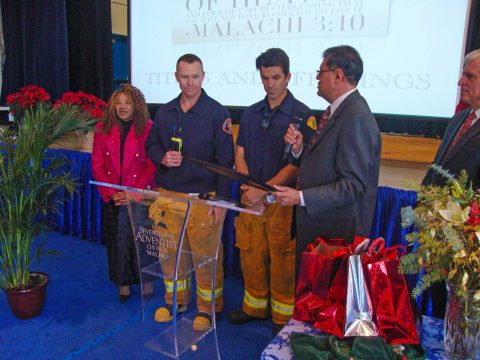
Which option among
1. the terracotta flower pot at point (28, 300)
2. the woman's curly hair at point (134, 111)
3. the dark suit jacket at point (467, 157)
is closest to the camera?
the dark suit jacket at point (467, 157)

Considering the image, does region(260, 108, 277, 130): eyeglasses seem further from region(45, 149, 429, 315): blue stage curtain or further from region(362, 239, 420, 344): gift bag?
region(362, 239, 420, 344): gift bag

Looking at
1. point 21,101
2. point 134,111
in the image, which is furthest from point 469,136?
point 21,101

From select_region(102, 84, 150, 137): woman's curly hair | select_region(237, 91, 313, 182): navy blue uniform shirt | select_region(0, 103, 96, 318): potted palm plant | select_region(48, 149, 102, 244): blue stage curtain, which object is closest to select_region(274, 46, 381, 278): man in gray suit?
select_region(237, 91, 313, 182): navy blue uniform shirt

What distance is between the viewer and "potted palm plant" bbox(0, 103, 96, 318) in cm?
228

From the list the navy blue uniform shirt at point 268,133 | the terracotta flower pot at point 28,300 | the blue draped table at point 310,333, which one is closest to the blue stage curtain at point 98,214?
the terracotta flower pot at point 28,300

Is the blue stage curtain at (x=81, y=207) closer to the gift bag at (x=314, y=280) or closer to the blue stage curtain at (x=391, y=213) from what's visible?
the blue stage curtain at (x=391, y=213)

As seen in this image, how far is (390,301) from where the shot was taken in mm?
1170

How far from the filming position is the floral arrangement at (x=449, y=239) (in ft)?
3.22

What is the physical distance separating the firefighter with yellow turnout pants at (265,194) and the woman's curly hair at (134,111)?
0.67m

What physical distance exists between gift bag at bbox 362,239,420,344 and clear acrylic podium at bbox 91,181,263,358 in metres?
0.62

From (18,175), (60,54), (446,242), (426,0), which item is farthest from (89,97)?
(446,242)

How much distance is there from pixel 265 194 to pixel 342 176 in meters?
0.45

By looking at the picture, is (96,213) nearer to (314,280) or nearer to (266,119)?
(266,119)

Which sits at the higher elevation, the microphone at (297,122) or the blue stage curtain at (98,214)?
the microphone at (297,122)
